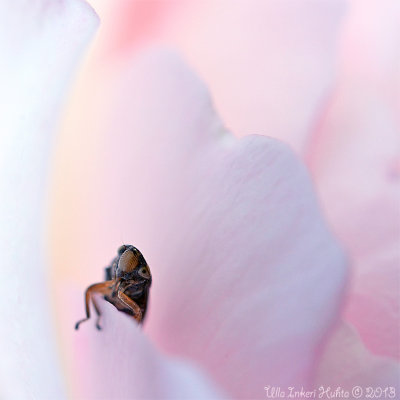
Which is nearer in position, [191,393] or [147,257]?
[191,393]

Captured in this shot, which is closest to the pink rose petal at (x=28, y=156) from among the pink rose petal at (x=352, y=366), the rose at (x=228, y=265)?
the rose at (x=228, y=265)

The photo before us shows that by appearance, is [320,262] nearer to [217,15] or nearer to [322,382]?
[322,382]

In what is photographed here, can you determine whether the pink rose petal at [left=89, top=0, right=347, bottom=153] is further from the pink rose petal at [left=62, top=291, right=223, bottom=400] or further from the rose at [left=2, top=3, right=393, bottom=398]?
the pink rose petal at [left=62, top=291, right=223, bottom=400]

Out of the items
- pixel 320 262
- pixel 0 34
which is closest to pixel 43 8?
pixel 0 34

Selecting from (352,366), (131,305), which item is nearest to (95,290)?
(131,305)

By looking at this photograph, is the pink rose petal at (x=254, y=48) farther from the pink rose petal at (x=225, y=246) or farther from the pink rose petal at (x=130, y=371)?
the pink rose petal at (x=130, y=371)

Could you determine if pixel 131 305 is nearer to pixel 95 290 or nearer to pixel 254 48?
pixel 95 290

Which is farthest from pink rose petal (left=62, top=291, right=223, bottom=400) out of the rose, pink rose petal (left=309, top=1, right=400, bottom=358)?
pink rose petal (left=309, top=1, right=400, bottom=358)
